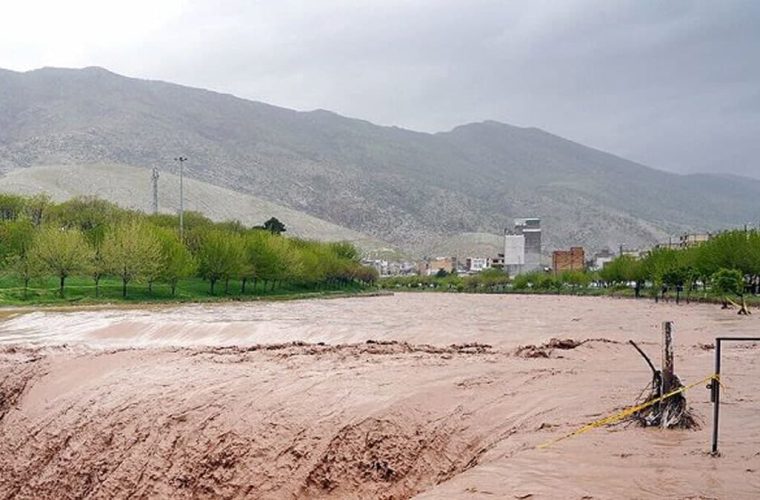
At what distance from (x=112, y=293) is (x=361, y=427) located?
7205cm

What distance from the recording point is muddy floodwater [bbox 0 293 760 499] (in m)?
9.86

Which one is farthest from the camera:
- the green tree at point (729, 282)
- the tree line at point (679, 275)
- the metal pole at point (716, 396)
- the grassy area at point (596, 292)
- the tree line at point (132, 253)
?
the tree line at point (132, 253)

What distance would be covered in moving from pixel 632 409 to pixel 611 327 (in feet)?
103

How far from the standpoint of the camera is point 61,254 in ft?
248

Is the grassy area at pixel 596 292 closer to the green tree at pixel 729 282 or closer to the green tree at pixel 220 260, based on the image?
the green tree at pixel 729 282

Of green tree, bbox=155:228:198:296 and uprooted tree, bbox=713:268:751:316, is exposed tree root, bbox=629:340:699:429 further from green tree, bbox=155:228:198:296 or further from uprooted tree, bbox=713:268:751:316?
green tree, bbox=155:228:198:296

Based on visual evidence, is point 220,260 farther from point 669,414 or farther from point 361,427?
point 669,414

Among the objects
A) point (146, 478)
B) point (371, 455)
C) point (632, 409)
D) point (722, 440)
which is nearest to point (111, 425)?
point (146, 478)

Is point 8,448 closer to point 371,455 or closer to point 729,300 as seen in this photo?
point 371,455

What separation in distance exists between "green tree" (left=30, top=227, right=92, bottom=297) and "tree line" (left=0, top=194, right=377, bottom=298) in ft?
0.30

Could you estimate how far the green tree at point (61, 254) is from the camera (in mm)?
74750

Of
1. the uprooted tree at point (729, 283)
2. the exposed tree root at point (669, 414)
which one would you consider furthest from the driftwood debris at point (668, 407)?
the uprooted tree at point (729, 283)

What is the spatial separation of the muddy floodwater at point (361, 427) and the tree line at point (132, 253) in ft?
192

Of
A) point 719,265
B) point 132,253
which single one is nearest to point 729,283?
point 719,265
